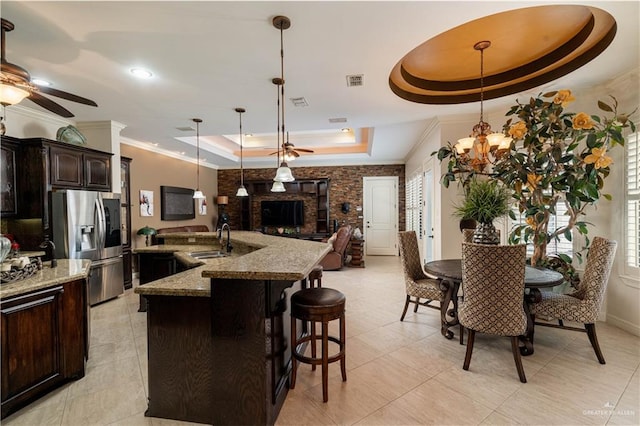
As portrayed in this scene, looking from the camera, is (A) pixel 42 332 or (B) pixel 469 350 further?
(B) pixel 469 350

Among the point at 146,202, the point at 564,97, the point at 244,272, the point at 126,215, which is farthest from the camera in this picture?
the point at 146,202

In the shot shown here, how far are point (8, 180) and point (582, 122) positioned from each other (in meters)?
6.15

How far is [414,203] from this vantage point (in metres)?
6.79

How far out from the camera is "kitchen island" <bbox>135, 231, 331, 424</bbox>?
1.68 meters

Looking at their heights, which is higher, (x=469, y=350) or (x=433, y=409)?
(x=469, y=350)

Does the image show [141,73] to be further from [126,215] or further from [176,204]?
[176,204]

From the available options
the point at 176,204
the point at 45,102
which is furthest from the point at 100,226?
the point at 176,204

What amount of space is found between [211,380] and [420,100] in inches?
146

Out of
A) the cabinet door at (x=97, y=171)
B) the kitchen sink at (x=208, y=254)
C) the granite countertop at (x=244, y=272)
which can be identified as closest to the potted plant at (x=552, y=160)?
the granite countertop at (x=244, y=272)

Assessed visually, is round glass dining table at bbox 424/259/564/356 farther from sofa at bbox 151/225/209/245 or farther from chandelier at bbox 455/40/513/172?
sofa at bbox 151/225/209/245

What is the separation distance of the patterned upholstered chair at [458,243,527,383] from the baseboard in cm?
180

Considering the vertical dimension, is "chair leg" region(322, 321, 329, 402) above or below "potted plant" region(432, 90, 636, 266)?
below

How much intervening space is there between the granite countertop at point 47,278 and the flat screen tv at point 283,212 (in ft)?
19.4

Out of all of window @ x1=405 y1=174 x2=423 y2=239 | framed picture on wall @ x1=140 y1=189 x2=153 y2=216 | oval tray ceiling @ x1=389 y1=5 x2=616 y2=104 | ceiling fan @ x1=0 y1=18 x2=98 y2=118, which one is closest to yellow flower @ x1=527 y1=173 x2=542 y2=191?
oval tray ceiling @ x1=389 y1=5 x2=616 y2=104
